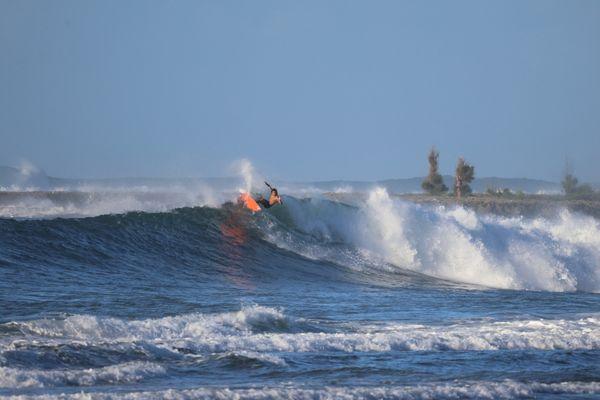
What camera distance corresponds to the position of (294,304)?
1381 centimetres

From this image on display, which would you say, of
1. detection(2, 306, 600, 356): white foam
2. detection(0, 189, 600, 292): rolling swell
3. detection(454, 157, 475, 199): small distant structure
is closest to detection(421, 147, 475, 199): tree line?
detection(454, 157, 475, 199): small distant structure

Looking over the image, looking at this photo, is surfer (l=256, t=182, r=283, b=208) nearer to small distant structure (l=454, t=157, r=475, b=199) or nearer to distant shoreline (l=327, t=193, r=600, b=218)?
distant shoreline (l=327, t=193, r=600, b=218)

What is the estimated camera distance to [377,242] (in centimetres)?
2306

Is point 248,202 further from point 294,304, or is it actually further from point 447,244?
point 294,304

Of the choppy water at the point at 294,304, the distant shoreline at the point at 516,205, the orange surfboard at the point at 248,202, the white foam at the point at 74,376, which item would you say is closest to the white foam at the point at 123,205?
the choppy water at the point at 294,304

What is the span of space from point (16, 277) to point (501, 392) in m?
8.64

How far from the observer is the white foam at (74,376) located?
814cm

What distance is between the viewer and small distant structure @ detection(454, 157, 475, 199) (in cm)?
4819

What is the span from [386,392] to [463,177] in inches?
1634

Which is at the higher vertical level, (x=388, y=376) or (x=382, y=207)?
(x=382, y=207)

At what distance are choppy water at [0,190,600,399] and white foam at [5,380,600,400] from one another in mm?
26

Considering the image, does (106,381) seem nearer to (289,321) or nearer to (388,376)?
(388,376)

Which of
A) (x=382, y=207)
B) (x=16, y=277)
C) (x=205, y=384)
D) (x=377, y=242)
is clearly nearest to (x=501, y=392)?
(x=205, y=384)

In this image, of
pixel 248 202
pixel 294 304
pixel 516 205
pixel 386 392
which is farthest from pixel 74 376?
pixel 516 205
